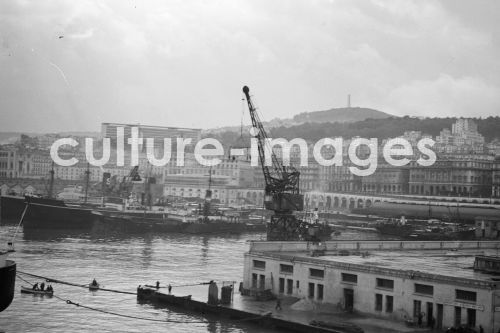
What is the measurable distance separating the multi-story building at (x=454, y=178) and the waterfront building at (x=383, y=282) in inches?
2038

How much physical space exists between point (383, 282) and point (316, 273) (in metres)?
2.02

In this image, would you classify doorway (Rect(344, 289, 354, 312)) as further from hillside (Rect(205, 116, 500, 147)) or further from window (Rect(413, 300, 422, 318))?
hillside (Rect(205, 116, 500, 147))

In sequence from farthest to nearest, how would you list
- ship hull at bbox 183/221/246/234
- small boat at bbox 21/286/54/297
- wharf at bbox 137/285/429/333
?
1. ship hull at bbox 183/221/246/234
2. small boat at bbox 21/286/54/297
3. wharf at bbox 137/285/429/333

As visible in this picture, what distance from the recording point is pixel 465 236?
50719 millimetres

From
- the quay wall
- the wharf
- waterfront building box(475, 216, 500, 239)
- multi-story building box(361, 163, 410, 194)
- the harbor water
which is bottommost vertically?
the harbor water

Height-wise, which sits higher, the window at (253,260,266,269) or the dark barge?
the window at (253,260,266,269)

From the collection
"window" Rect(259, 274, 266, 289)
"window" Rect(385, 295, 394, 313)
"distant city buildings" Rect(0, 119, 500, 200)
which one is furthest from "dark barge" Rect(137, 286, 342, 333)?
"distant city buildings" Rect(0, 119, 500, 200)

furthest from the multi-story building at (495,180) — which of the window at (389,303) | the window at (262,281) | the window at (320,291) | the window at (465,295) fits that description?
the window at (465,295)

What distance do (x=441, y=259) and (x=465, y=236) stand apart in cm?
2827

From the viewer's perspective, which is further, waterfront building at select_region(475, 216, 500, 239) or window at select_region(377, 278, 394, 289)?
waterfront building at select_region(475, 216, 500, 239)

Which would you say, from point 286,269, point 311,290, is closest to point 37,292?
point 286,269

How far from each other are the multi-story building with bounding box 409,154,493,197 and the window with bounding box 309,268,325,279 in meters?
55.9

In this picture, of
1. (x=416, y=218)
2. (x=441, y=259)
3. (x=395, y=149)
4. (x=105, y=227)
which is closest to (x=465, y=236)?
(x=416, y=218)

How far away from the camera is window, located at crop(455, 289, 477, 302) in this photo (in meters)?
17.5
